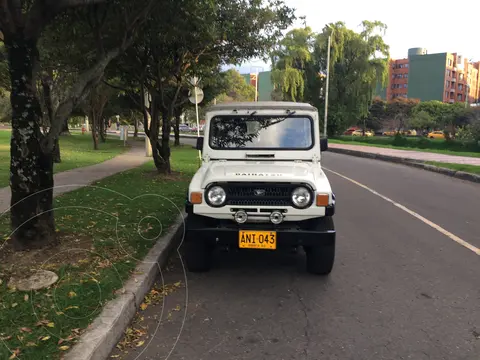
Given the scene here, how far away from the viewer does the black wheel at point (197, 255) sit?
192 inches

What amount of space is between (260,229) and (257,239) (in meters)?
0.11

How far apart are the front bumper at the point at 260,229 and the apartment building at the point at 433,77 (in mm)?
102018

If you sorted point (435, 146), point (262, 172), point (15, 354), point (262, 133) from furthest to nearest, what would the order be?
point (435, 146) → point (262, 133) → point (262, 172) → point (15, 354)

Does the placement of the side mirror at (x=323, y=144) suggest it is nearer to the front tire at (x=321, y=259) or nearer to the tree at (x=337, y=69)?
the front tire at (x=321, y=259)

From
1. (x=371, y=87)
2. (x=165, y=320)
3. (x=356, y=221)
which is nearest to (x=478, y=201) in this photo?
(x=356, y=221)

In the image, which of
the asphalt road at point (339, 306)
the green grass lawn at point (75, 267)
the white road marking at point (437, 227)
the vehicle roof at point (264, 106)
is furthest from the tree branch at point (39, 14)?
the white road marking at point (437, 227)

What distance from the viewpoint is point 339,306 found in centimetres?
421

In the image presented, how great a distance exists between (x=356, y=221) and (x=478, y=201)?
428 cm

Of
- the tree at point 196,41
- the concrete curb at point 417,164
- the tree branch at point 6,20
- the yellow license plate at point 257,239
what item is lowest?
the concrete curb at point 417,164

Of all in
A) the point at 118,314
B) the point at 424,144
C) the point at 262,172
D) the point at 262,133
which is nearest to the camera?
the point at 118,314

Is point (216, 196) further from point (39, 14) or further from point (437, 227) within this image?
point (437, 227)

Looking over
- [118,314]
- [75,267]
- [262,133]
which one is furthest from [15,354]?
[262,133]

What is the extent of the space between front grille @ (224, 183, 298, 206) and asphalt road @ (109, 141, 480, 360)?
0.94 metres

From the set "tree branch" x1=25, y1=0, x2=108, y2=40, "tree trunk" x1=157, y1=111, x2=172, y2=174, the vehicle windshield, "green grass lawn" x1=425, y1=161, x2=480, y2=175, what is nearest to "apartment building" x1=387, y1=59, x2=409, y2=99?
"green grass lawn" x1=425, y1=161, x2=480, y2=175
